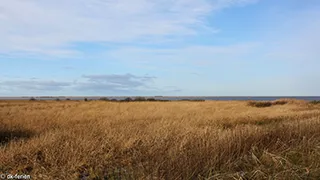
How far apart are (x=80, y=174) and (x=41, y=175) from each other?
0.79 m

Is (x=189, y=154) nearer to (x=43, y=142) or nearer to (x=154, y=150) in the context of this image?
(x=154, y=150)

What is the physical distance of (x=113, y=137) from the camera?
8.77 meters

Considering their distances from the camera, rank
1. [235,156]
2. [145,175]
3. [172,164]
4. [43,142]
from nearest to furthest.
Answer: [145,175] < [172,164] < [235,156] < [43,142]

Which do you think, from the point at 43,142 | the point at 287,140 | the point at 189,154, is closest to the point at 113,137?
the point at 43,142

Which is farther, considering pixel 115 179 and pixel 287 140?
pixel 287 140

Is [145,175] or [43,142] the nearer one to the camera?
[145,175]

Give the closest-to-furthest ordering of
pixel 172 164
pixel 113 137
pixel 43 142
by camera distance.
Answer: pixel 172 164
pixel 43 142
pixel 113 137

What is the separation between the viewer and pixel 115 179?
5492mm

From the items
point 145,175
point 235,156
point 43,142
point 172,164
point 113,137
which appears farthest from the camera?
point 113,137

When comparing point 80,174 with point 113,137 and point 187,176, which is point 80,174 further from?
point 113,137

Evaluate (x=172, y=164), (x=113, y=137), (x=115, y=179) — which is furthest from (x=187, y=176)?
(x=113, y=137)

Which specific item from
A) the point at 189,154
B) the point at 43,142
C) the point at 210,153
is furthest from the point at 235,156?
the point at 43,142

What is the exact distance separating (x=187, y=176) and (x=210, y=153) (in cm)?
148

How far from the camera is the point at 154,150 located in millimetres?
7203
